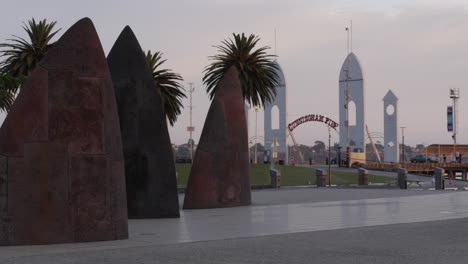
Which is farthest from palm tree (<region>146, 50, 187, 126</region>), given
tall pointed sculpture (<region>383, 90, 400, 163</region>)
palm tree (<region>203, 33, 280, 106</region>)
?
tall pointed sculpture (<region>383, 90, 400, 163</region>)

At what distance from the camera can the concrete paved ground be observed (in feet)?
34.6

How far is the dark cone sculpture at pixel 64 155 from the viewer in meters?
12.3

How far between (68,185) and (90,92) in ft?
5.77

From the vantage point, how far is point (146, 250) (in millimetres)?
11508

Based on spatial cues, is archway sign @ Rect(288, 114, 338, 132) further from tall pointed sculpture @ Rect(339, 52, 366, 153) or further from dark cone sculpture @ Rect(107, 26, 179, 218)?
dark cone sculpture @ Rect(107, 26, 179, 218)

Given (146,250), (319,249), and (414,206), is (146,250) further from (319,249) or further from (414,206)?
(414,206)

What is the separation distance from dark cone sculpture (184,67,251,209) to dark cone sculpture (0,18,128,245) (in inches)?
338

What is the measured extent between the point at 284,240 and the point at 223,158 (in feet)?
31.0

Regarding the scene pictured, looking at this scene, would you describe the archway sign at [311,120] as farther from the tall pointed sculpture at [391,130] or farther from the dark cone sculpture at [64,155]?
the dark cone sculpture at [64,155]

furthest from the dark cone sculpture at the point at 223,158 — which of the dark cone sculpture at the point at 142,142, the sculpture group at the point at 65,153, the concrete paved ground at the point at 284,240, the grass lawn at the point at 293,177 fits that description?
the grass lawn at the point at 293,177

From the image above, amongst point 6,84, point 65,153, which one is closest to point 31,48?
point 6,84

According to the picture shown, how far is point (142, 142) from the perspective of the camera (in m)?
18.2

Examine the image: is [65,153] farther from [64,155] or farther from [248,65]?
[248,65]

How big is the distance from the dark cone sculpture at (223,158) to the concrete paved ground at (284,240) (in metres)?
1.43
